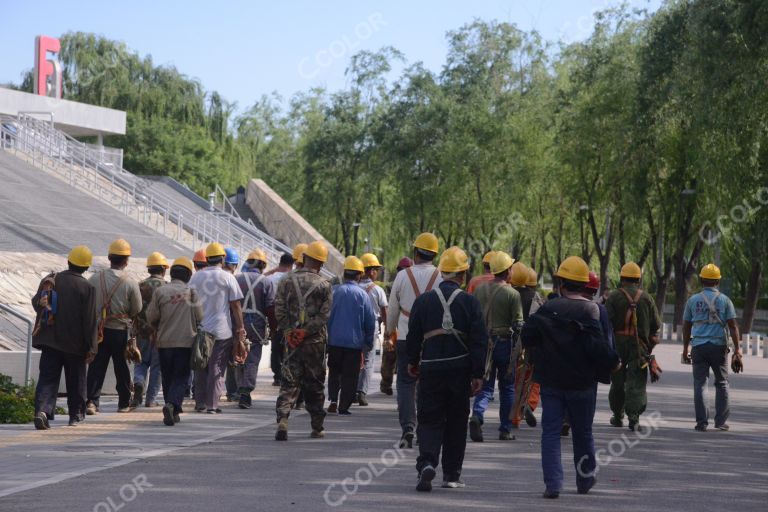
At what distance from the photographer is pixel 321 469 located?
32.9 feet

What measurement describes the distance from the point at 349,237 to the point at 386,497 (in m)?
53.7

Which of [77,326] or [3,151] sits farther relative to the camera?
[3,151]

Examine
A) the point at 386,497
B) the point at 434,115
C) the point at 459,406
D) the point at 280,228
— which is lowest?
the point at 386,497

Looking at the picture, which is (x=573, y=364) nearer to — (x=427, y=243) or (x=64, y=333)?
(x=427, y=243)

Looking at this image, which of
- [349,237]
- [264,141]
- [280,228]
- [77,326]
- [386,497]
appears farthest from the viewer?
[264,141]

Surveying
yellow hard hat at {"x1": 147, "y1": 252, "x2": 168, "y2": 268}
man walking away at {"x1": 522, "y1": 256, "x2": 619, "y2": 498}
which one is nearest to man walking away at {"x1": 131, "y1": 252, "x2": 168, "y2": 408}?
yellow hard hat at {"x1": 147, "y1": 252, "x2": 168, "y2": 268}

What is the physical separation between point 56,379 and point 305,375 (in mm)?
2479

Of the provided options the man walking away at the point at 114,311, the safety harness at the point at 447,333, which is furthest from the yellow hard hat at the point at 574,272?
the man walking away at the point at 114,311

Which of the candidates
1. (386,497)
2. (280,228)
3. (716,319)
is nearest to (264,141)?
(280,228)

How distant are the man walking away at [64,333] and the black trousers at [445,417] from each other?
459 cm

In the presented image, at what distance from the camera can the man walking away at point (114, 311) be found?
1384cm

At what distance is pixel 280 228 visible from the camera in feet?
163

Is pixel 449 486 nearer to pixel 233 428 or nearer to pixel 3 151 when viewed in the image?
pixel 233 428

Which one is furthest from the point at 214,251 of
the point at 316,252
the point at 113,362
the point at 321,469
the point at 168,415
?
the point at 321,469
